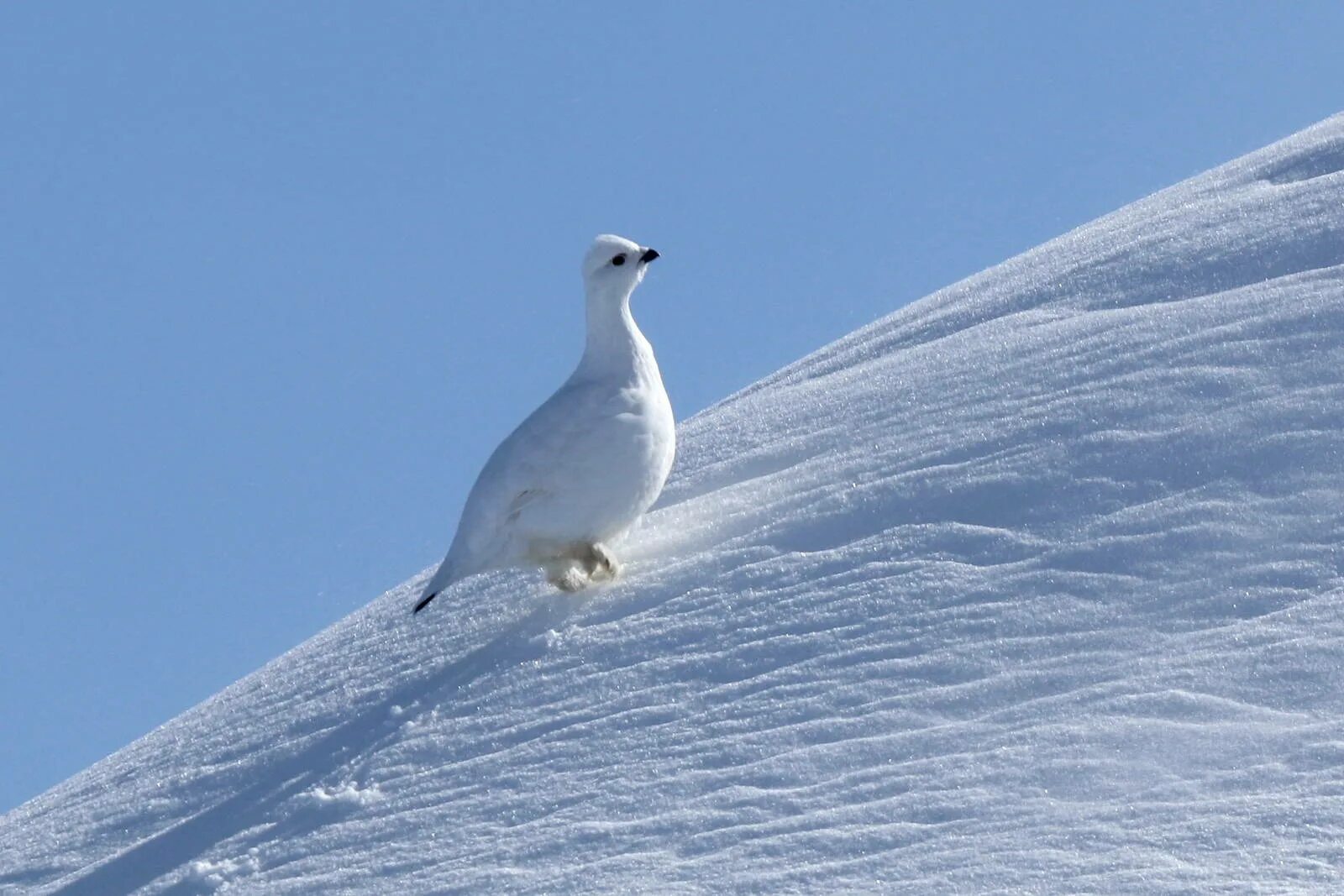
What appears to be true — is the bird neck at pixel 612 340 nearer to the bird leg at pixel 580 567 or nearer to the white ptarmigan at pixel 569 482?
the white ptarmigan at pixel 569 482

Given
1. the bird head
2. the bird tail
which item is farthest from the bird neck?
the bird tail

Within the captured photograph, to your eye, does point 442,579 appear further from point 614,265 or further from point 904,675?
point 904,675

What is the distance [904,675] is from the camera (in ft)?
17.0

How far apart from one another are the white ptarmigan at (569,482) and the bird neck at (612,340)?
0.08 meters

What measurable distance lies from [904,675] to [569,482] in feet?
4.90

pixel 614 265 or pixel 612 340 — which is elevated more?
pixel 614 265

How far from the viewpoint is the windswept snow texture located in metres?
4.39

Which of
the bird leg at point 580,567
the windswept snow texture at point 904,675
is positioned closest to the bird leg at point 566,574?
the bird leg at point 580,567

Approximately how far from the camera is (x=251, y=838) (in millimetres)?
5629

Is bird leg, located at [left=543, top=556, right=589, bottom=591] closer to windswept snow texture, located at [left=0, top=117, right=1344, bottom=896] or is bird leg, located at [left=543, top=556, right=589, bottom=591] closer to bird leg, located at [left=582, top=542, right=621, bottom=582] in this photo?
bird leg, located at [left=582, top=542, right=621, bottom=582]

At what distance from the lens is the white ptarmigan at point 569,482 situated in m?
6.21

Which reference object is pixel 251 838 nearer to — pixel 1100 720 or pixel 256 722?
pixel 256 722

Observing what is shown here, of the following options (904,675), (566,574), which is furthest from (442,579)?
(904,675)

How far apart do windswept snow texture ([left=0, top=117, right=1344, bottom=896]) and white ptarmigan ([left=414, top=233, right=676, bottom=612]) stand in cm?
29
